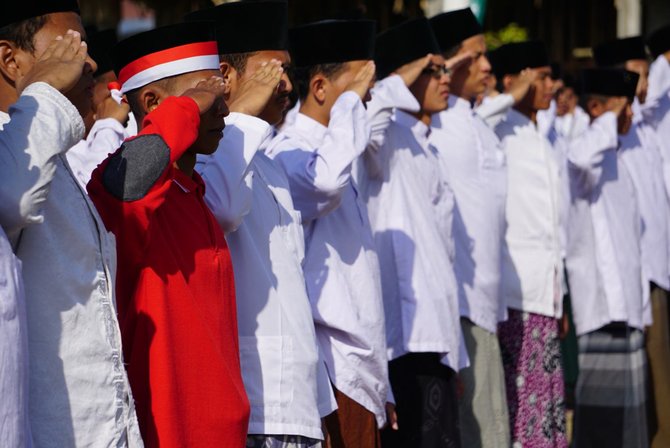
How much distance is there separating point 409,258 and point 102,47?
1.42 metres

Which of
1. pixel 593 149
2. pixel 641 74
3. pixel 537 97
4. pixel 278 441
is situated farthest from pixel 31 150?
pixel 641 74

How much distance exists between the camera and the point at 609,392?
679 cm

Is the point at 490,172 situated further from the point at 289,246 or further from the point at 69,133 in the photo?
the point at 69,133

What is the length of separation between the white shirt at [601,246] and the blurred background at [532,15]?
243 inches

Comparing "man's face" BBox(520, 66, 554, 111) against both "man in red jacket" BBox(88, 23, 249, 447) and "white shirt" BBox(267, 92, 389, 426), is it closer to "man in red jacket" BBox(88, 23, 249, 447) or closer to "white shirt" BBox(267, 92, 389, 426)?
"white shirt" BBox(267, 92, 389, 426)

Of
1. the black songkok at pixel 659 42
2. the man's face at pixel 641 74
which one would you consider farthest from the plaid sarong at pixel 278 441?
the black songkok at pixel 659 42

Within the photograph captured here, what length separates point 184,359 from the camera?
303 centimetres

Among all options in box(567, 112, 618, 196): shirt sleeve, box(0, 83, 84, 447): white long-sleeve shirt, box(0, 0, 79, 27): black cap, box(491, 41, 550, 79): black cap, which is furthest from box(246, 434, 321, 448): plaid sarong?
box(491, 41, 550, 79): black cap

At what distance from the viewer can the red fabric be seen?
2963 mm

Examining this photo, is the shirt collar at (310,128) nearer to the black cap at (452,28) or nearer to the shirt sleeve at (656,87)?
the black cap at (452,28)

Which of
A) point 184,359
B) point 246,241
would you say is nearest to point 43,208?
point 184,359

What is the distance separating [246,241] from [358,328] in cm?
74

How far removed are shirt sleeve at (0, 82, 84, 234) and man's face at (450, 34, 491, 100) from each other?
3.73m

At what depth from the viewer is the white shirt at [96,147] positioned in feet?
14.5
